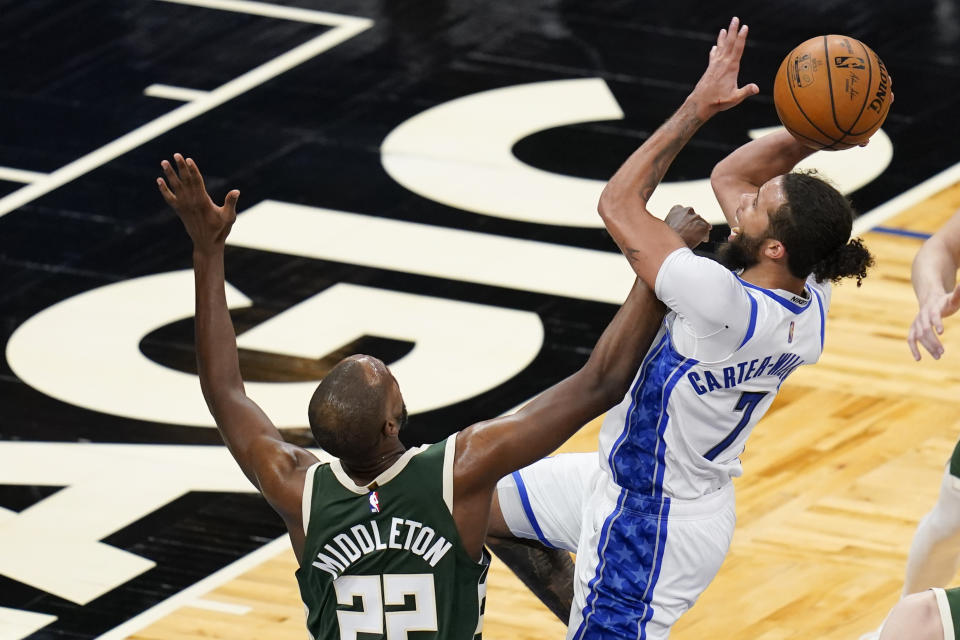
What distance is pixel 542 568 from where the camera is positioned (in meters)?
6.20

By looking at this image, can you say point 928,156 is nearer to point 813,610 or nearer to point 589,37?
point 589,37

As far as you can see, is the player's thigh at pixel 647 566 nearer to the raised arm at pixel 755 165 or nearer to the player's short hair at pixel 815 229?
the player's short hair at pixel 815 229

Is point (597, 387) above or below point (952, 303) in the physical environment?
above

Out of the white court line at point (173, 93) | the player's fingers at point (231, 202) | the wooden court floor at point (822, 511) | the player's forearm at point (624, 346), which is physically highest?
the player's fingers at point (231, 202)

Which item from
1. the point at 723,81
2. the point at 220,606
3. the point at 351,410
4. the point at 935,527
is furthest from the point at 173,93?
the point at 351,410

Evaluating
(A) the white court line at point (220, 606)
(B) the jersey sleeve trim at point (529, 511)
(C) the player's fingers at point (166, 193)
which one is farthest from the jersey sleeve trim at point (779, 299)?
(A) the white court line at point (220, 606)

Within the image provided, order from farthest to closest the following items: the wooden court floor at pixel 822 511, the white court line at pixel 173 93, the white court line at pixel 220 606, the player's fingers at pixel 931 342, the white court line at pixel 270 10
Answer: the white court line at pixel 270 10 → the white court line at pixel 173 93 → the white court line at pixel 220 606 → the wooden court floor at pixel 822 511 → the player's fingers at pixel 931 342

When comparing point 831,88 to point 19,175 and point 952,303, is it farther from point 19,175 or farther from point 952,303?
point 19,175

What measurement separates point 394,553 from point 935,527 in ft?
7.59

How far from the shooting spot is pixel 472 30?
12945mm

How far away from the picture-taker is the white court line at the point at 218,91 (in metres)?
11.1

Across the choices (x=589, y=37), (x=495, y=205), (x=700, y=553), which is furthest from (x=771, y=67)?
(x=700, y=553)

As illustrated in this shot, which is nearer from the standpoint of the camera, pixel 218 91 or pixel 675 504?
pixel 675 504

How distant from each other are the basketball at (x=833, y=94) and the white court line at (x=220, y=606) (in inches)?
112
